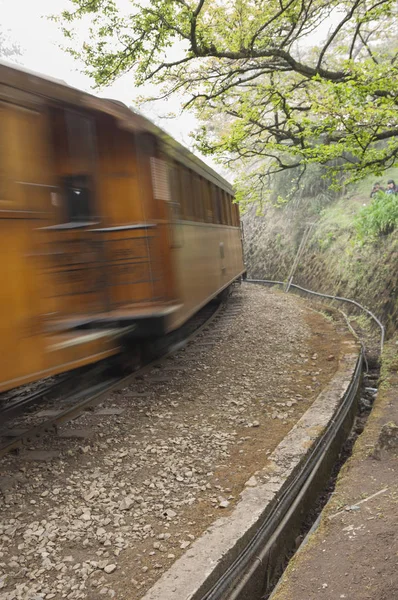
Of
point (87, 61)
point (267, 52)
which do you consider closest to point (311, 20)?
point (267, 52)

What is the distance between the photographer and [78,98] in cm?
420

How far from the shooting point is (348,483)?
12.1 feet

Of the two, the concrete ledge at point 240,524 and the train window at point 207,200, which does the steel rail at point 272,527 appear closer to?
the concrete ledge at point 240,524

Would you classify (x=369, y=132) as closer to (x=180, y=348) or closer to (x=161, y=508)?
(x=180, y=348)

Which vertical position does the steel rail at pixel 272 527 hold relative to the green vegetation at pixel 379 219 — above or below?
below

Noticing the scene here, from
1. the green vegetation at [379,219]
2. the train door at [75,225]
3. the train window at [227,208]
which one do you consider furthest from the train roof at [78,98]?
the green vegetation at [379,219]

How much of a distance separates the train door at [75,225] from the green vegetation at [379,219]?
31.6ft

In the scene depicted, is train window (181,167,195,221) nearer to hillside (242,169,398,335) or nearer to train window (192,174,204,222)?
train window (192,174,204,222)

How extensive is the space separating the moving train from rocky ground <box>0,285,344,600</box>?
0.79m

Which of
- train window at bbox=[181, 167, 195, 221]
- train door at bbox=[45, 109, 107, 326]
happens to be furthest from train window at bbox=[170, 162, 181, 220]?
train door at bbox=[45, 109, 107, 326]

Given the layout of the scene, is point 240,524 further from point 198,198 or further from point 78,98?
point 198,198

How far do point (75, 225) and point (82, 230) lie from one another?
149mm

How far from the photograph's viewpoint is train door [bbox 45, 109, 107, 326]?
381 cm

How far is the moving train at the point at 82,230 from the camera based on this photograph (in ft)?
10.8
